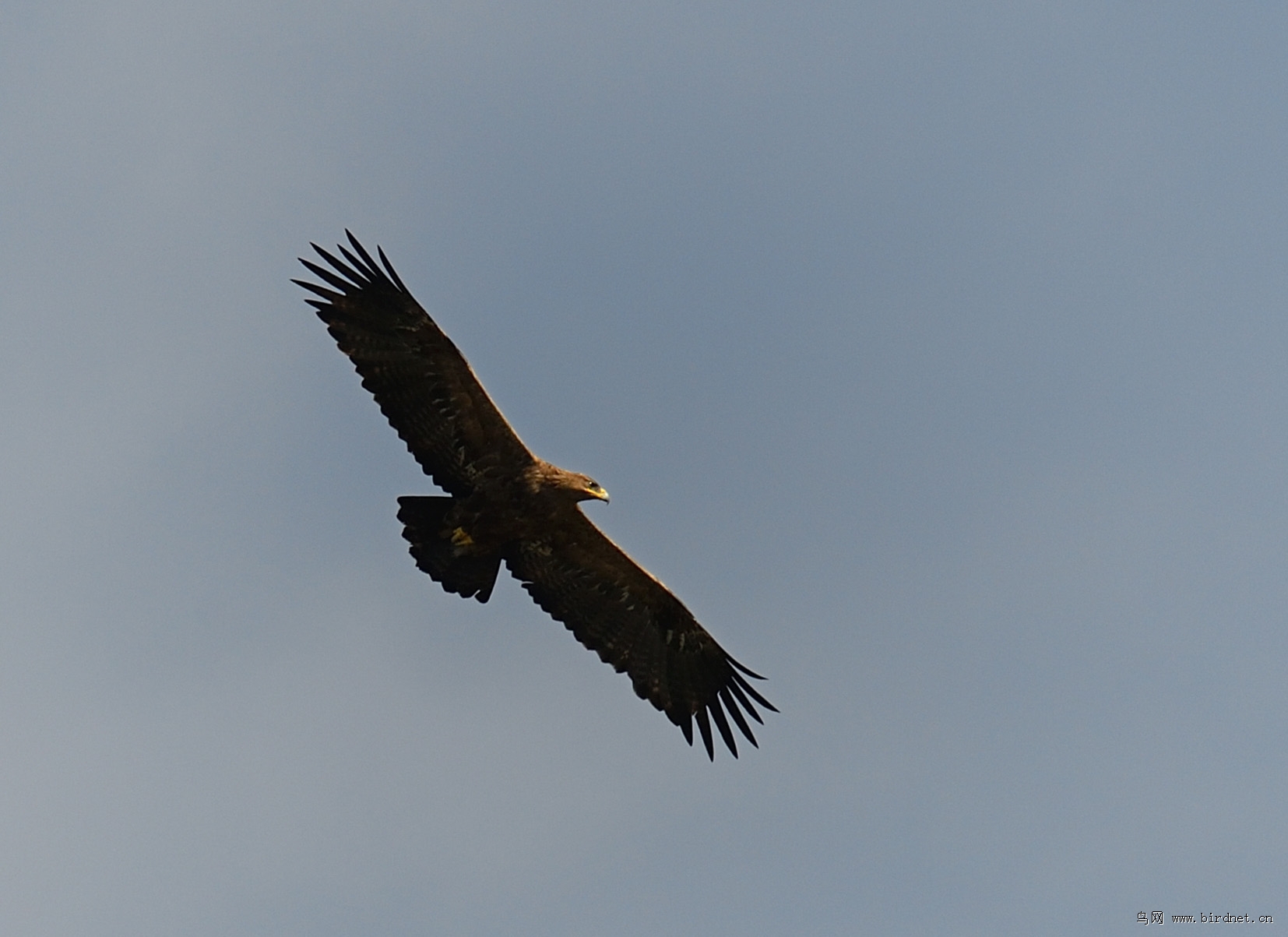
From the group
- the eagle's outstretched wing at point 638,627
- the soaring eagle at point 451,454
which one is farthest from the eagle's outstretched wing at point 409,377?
the eagle's outstretched wing at point 638,627

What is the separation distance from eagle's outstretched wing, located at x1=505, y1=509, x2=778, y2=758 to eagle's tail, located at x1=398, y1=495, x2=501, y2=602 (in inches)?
24.1

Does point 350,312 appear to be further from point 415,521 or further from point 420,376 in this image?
point 415,521

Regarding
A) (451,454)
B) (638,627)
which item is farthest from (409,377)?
(638,627)

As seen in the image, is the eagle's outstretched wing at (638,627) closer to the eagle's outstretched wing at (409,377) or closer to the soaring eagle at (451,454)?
the soaring eagle at (451,454)

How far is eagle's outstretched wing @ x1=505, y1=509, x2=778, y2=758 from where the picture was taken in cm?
1622

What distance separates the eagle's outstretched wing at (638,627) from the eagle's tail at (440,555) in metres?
0.61

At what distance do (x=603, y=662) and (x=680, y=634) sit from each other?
2.98ft

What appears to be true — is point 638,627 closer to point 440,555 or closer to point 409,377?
point 440,555

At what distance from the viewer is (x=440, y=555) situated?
1555cm

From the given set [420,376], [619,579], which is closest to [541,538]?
[619,579]

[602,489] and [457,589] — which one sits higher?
[602,489]

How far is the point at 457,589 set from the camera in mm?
15648

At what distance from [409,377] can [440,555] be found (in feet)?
6.06

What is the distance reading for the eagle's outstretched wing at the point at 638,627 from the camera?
16.2 meters
